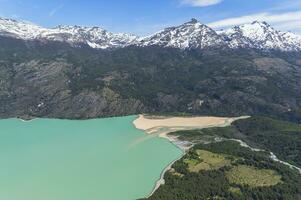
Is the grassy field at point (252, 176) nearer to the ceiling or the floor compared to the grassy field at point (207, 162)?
nearer to the floor

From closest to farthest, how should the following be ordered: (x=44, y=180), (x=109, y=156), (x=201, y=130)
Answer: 1. (x=44, y=180)
2. (x=109, y=156)
3. (x=201, y=130)

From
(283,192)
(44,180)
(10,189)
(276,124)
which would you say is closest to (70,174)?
(44,180)

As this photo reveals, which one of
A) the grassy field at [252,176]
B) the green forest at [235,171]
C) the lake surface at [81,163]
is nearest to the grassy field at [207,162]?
the green forest at [235,171]

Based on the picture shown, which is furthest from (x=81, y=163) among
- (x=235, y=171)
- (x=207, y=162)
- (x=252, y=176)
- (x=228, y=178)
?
(x=252, y=176)

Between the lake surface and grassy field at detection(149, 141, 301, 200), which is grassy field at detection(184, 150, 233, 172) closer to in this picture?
grassy field at detection(149, 141, 301, 200)

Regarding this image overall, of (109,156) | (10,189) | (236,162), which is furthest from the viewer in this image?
(109,156)

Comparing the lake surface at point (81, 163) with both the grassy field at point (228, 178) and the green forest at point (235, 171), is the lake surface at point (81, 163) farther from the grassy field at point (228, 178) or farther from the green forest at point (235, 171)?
the green forest at point (235, 171)

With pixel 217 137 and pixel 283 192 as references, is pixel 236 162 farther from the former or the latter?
pixel 217 137
